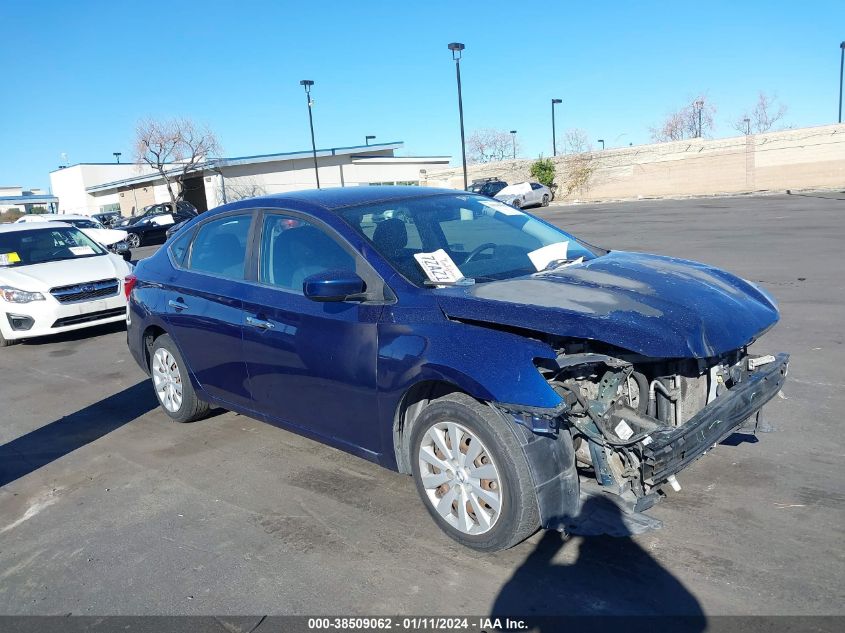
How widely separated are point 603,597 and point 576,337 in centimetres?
→ 111

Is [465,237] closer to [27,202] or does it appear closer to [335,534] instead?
[335,534]

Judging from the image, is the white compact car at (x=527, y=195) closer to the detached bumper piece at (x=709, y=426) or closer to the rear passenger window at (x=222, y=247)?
the rear passenger window at (x=222, y=247)

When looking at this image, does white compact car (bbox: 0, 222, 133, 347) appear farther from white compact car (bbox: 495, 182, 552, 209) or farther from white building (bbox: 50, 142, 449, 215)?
white building (bbox: 50, 142, 449, 215)

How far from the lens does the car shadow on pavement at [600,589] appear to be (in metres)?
2.80

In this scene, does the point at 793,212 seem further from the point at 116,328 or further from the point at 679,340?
the point at 679,340

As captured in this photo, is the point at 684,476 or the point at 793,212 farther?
the point at 793,212

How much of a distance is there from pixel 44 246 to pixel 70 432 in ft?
17.6

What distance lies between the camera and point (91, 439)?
17.8ft

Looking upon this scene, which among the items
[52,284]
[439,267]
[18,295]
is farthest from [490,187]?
[439,267]

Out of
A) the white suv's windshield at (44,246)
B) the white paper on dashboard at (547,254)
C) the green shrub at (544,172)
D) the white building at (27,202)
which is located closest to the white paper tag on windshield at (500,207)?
the white paper on dashboard at (547,254)

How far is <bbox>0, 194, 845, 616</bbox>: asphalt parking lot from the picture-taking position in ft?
9.95

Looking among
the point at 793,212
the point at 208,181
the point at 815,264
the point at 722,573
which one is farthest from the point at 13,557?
the point at 208,181

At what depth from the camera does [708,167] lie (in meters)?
39.5

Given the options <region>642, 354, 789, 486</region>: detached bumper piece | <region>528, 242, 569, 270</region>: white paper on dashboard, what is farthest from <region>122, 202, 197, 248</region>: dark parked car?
<region>642, 354, 789, 486</region>: detached bumper piece
